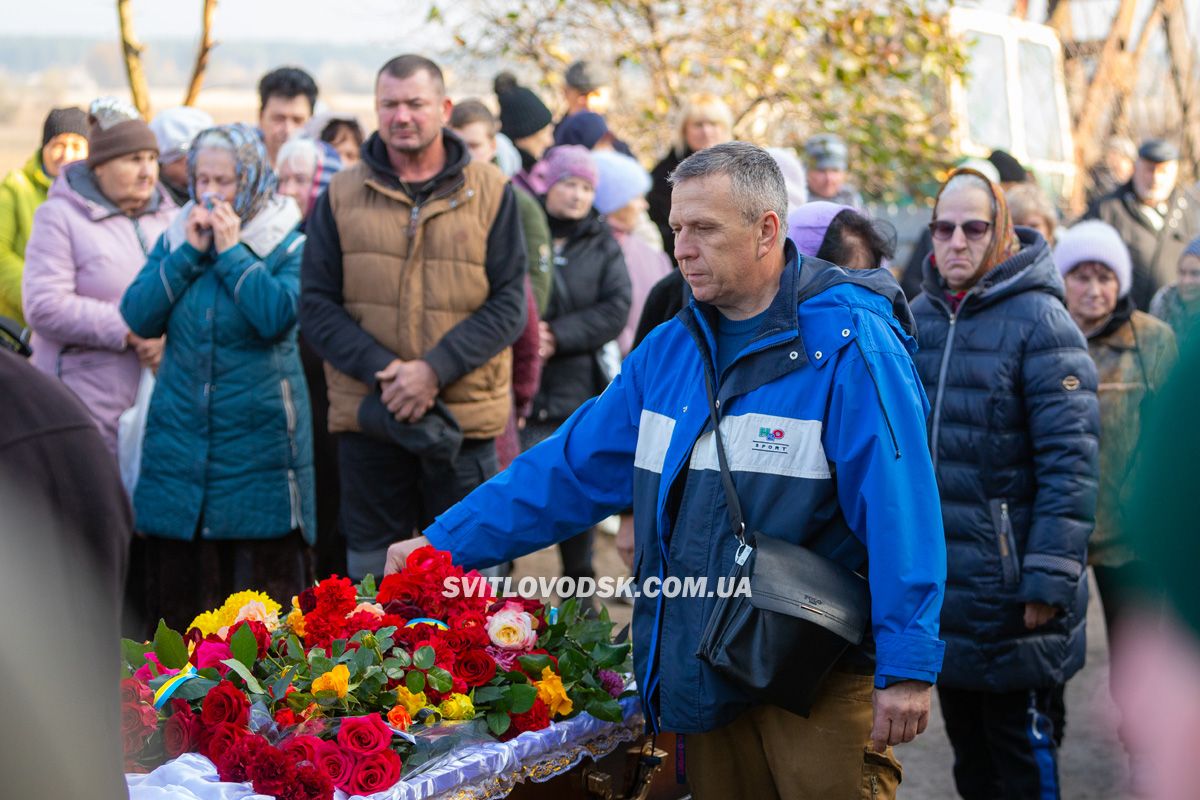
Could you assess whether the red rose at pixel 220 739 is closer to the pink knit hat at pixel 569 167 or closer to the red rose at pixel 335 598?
the red rose at pixel 335 598

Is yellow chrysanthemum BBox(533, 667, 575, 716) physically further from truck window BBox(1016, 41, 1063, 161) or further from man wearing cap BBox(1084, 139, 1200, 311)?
truck window BBox(1016, 41, 1063, 161)

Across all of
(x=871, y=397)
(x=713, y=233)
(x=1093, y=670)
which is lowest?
(x=1093, y=670)

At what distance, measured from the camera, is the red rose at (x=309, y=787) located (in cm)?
290

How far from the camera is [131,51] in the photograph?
7.83 m

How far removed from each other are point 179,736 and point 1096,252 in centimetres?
417

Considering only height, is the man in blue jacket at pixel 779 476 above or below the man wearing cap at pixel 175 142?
below

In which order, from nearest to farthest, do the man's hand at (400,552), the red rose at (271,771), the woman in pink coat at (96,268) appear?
the red rose at (271,771) < the man's hand at (400,552) < the woman in pink coat at (96,268)

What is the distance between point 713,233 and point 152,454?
9.95ft

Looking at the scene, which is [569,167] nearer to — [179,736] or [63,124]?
A: [63,124]

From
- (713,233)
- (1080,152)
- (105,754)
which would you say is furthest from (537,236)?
(1080,152)

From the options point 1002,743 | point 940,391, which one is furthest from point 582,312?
A: point 1002,743

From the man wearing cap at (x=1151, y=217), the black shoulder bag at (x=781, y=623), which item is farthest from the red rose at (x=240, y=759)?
the man wearing cap at (x=1151, y=217)

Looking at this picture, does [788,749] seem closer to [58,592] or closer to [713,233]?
[713,233]

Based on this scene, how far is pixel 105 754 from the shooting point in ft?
5.83
